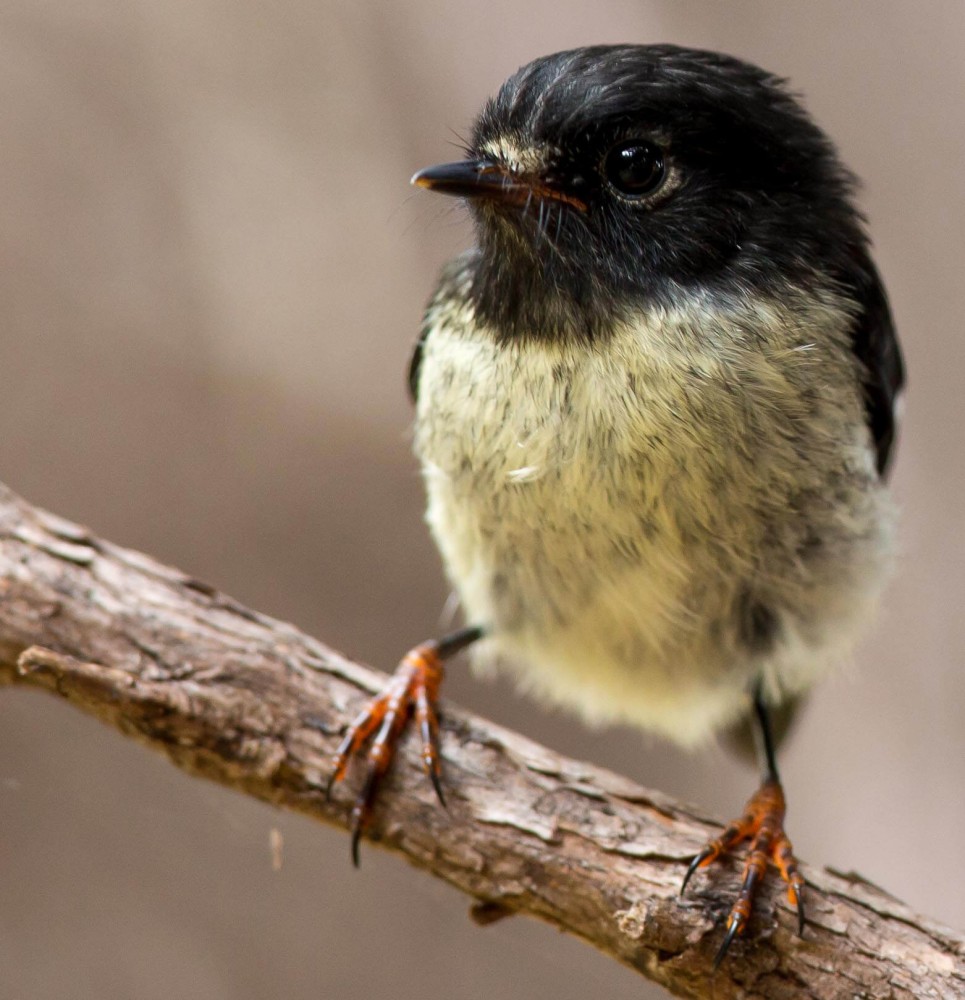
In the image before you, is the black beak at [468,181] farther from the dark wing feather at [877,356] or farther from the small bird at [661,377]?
the dark wing feather at [877,356]

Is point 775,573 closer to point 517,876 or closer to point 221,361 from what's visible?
point 517,876

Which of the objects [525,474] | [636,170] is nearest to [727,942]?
[525,474]

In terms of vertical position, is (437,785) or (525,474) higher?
(525,474)

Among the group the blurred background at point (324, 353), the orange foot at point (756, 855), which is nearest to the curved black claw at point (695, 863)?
the orange foot at point (756, 855)

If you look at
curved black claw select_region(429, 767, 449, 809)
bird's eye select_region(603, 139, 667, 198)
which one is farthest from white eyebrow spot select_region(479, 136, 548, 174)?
curved black claw select_region(429, 767, 449, 809)

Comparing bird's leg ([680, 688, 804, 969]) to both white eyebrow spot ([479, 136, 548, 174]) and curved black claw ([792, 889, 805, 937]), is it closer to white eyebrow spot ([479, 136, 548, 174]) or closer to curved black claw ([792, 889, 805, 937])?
curved black claw ([792, 889, 805, 937])

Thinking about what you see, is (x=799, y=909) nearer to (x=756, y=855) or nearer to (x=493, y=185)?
(x=756, y=855)
